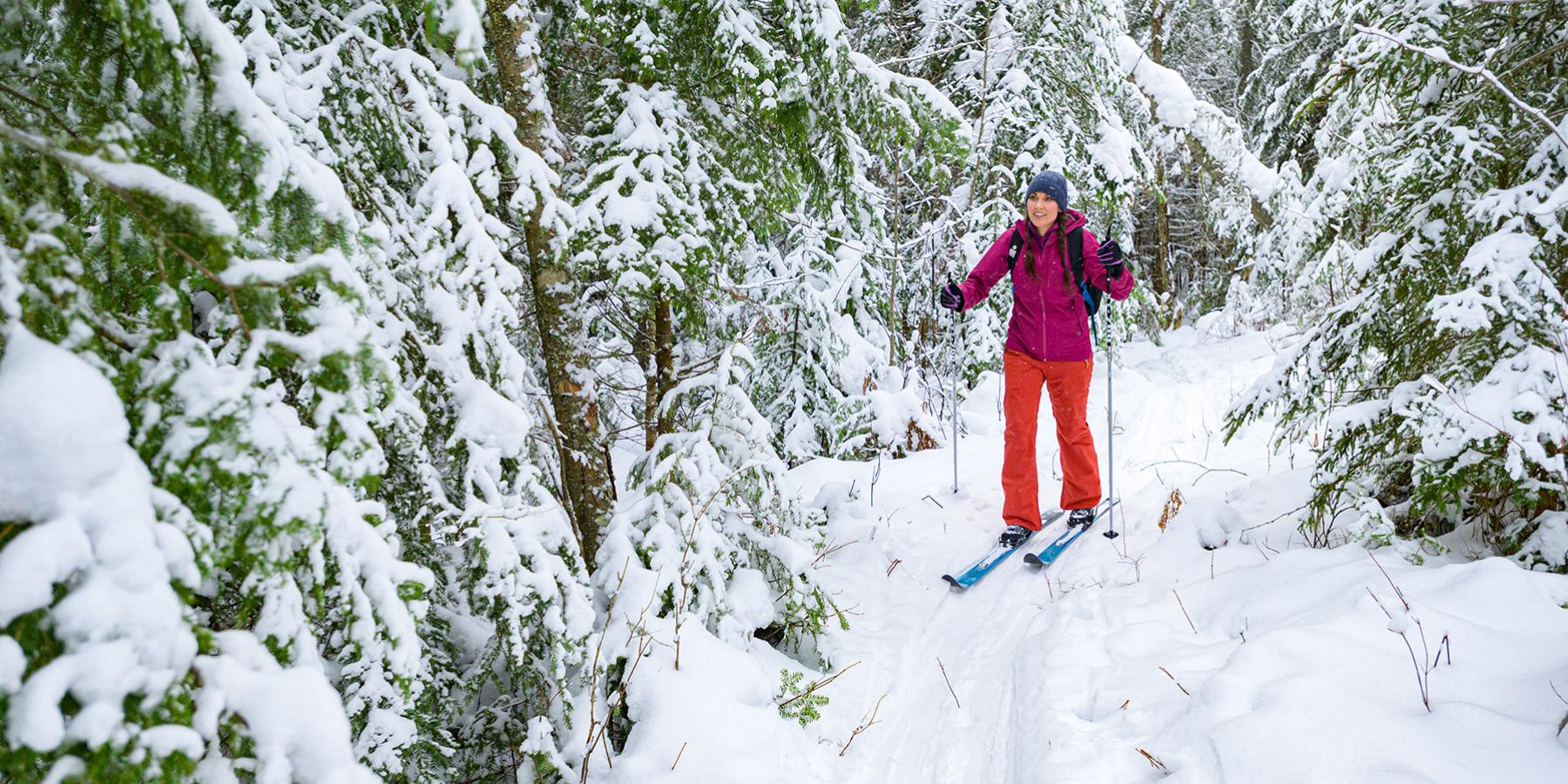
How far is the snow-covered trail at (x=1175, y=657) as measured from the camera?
101 inches

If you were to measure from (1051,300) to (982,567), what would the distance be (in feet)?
6.25

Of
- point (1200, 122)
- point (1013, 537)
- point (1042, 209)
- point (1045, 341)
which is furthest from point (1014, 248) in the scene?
point (1200, 122)

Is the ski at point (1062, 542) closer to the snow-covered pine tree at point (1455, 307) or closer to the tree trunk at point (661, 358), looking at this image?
the snow-covered pine tree at point (1455, 307)

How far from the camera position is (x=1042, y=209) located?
530 centimetres

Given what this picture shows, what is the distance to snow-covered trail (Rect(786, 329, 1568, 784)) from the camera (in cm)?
255

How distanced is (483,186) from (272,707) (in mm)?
2015

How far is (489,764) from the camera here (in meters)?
3.12

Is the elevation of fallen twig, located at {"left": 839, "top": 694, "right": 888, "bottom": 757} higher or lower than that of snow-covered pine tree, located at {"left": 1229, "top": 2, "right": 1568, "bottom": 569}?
lower

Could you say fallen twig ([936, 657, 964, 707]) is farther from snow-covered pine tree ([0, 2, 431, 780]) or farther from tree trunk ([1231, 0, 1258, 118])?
tree trunk ([1231, 0, 1258, 118])

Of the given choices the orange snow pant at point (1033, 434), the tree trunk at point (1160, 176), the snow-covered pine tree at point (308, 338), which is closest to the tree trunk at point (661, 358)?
the snow-covered pine tree at point (308, 338)

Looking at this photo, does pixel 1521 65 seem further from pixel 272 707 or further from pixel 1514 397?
pixel 272 707

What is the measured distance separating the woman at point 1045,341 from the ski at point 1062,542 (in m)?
0.07

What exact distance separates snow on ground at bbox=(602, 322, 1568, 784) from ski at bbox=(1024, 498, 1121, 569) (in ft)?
0.30

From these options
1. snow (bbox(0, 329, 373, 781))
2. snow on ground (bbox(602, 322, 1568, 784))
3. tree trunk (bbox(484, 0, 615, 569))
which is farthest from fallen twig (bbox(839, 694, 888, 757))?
snow (bbox(0, 329, 373, 781))
